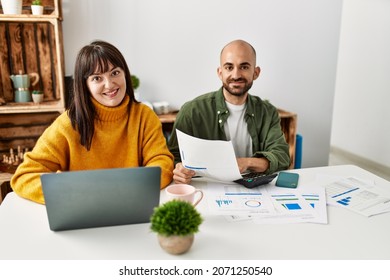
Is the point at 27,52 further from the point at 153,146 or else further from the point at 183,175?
the point at 183,175

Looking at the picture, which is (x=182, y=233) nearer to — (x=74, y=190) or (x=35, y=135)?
(x=74, y=190)

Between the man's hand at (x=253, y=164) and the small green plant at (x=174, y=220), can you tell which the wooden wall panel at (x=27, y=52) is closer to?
the man's hand at (x=253, y=164)

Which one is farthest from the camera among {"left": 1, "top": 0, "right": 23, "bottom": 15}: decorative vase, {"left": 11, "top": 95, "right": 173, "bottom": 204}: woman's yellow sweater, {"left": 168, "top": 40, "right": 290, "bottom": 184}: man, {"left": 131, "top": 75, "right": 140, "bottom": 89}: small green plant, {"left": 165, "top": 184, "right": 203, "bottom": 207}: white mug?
{"left": 131, "top": 75, "right": 140, "bottom": 89}: small green plant

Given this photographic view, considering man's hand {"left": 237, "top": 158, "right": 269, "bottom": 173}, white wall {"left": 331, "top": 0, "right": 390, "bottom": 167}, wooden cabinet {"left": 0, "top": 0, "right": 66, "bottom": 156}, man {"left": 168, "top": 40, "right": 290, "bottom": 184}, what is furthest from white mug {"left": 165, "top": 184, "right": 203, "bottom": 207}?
white wall {"left": 331, "top": 0, "right": 390, "bottom": 167}

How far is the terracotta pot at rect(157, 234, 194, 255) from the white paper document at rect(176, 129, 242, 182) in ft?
1.35

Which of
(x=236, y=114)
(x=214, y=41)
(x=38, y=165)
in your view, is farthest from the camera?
(x=214, y=41)

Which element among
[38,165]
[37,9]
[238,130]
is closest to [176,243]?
[38,165]

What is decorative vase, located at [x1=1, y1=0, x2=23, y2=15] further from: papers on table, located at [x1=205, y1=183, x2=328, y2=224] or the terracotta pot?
the terracotta pot

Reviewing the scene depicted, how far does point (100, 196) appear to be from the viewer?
0.94m

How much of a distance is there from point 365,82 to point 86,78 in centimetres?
323

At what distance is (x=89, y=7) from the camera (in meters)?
2.50

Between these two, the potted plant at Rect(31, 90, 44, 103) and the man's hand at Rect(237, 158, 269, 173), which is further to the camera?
the potted plant at Rect(31, 90, 44, 103)

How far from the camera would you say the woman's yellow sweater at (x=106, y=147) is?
1278mm

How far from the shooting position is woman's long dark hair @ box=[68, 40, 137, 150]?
135cm
